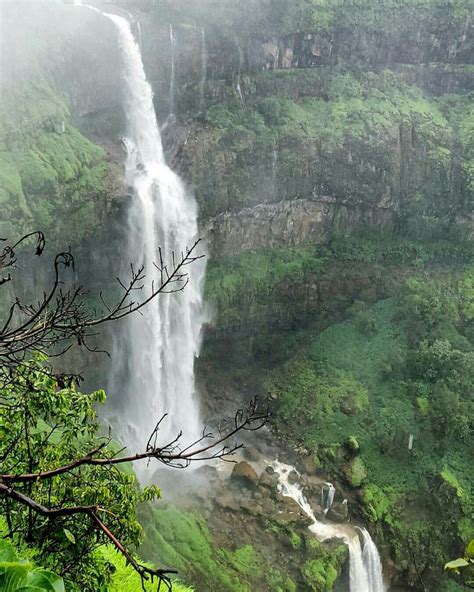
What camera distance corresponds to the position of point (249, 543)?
15.1m

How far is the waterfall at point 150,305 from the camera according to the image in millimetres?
18500

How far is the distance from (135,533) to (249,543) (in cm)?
1155

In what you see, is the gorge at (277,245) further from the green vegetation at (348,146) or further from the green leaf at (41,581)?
the green leaf at (41,581)

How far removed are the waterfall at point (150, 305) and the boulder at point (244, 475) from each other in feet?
Answer: 10.6

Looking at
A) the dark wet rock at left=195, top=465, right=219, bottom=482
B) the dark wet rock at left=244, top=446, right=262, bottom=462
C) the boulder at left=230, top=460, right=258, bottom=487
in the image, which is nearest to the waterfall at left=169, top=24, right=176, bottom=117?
the dark wet rock at left=244, top=446, right=262, bottom=462

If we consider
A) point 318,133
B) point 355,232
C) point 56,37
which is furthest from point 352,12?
point 56,37

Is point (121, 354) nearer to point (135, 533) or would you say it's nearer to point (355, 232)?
point (355, 232)

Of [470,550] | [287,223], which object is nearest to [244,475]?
[287,223]

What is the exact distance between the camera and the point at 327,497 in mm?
17188

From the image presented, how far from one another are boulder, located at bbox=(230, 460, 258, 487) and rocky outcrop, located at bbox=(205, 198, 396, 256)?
8259 millimetres

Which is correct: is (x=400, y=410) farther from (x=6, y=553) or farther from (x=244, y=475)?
(x=6, y=553)

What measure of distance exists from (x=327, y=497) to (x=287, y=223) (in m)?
10.9

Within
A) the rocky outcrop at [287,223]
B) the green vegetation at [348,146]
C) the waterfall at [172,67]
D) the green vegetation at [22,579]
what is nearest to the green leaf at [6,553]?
the green vegetation at [22,579]

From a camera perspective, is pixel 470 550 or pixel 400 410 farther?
pixel 400 410
